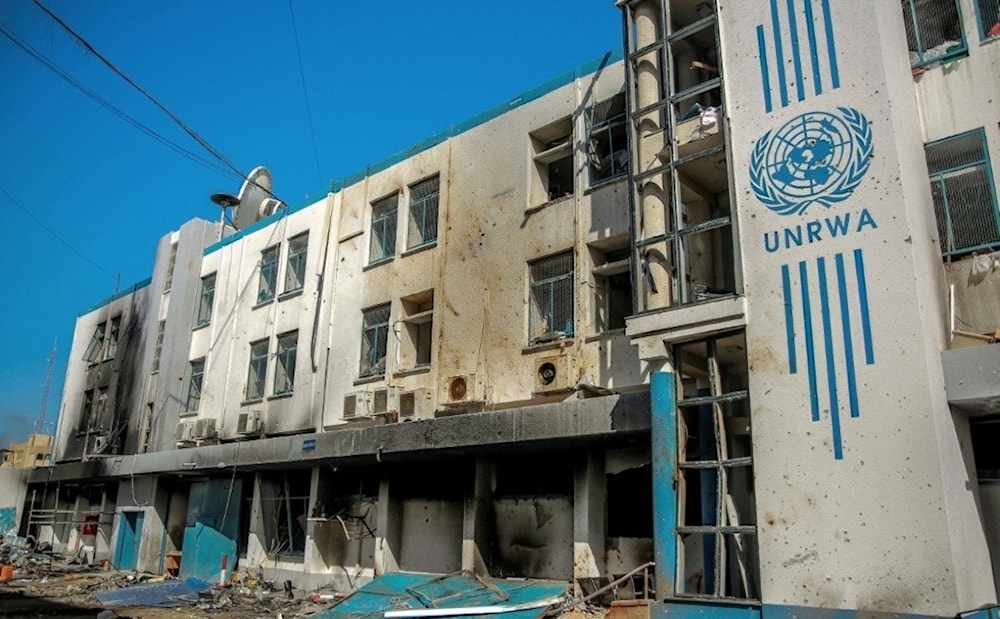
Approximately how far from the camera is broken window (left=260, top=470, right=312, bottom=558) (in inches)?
766

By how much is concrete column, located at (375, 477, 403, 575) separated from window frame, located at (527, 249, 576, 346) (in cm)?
530

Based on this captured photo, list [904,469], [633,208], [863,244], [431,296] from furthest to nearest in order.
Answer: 1. [431,296]
2. [633,208]
3. [863,244]
4. [904,469]

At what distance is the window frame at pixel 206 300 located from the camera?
25.0m

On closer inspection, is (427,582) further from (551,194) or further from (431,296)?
(551,194)

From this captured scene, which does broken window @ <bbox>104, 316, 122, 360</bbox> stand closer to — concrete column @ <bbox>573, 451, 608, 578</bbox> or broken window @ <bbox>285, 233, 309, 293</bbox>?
broken window @ <bbox>285, 233, 309, 293</bbox>

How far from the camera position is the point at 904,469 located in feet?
27.5

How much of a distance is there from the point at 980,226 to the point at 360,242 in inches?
549

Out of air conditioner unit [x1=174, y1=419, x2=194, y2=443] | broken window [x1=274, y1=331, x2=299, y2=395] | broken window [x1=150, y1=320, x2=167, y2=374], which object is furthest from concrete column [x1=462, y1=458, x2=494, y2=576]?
broken window [x1=150, y1=320, x2=167, y2=374]

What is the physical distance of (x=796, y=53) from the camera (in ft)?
34.4

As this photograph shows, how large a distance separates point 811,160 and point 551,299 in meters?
5.82

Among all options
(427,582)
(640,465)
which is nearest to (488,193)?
(640,465)

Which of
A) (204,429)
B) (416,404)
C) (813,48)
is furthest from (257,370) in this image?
(813,48)

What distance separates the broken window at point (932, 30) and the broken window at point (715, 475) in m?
4.83

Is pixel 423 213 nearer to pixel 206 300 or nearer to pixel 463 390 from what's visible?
pixel 463 390
